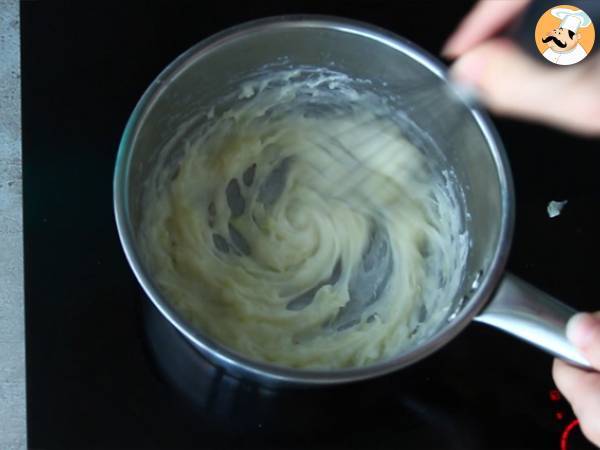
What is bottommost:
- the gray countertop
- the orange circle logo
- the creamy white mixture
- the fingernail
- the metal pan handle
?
the gray countertop

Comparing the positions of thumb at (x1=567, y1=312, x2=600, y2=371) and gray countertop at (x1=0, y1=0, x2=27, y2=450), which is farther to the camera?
gray countertop at (x1=0, y1=0, x2=27, y2=450)

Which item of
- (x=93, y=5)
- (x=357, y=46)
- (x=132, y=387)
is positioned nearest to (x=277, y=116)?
(x=357, y=46)

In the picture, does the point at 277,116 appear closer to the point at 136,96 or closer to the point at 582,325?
the point at 136,96

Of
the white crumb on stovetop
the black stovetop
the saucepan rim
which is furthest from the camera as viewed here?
the white crumb on stovetop

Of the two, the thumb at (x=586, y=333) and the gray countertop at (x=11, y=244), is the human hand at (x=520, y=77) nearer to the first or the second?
the thumb at (x=586, y=333)

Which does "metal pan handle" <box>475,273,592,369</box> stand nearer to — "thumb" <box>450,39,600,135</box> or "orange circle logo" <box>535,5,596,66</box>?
"thumb" <box>450,39,600,135</box>

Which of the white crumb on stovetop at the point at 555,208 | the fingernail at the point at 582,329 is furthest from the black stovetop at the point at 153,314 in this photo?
the fingernail at the point at 582,329

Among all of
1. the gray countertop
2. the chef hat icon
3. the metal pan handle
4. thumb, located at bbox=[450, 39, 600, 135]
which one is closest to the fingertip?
thumb, located at bbox=[450, 39, 600, 135]

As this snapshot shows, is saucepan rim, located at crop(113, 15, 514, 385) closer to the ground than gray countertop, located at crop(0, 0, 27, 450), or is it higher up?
higher up
